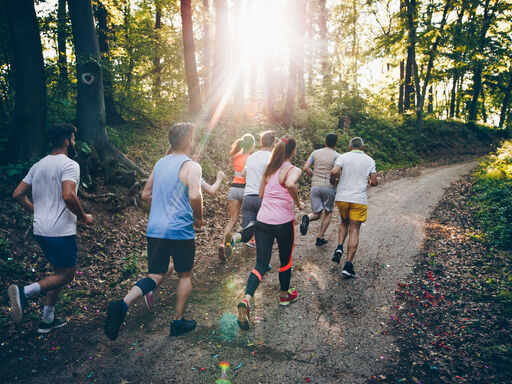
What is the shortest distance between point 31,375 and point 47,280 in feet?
3.42

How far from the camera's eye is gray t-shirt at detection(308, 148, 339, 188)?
22.1 ft

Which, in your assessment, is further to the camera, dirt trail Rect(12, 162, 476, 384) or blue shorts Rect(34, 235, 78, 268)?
blue shorts Rect(34, 235, 78, 268)

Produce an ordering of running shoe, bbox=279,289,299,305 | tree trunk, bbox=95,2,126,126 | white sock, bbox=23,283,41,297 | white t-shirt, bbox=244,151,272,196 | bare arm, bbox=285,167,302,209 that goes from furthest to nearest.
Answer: tree trunk, bbox=95,2,126,126 → white t-shirt, bbox=244,151,272,196 → running shoe, bbox=279,289,299,305 → bare arm, bbox=285,167,302,209 → white sock, bbox=23,283,41,297

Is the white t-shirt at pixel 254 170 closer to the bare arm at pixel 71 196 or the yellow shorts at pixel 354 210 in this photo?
the yellow shorts at pixel 354 210

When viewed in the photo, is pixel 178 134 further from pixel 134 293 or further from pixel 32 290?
pixel 32 290

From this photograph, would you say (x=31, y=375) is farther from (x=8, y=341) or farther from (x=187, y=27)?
(x=187, y=27)

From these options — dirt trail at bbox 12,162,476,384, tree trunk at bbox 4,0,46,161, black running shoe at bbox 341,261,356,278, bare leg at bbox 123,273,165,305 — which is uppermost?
tree trunk at bbox 4,0,46,161

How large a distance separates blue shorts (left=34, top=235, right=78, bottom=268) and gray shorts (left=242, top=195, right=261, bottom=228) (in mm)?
3057

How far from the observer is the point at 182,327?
394 cm

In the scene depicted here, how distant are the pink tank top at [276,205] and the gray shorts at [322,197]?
2.61 metres

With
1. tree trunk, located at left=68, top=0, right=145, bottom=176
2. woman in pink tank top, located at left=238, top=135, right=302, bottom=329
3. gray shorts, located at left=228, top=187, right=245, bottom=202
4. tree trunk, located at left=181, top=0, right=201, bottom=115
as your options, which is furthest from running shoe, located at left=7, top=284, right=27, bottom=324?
tree trunk, located at left=181, top=0, right=201, bottom=115

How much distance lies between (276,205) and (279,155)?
28.0 inches

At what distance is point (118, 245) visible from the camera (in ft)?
21.6

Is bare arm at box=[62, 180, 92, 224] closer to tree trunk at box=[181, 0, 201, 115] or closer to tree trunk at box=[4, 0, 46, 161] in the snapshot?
tree trunk at box=[4, 0, 46, 161]
